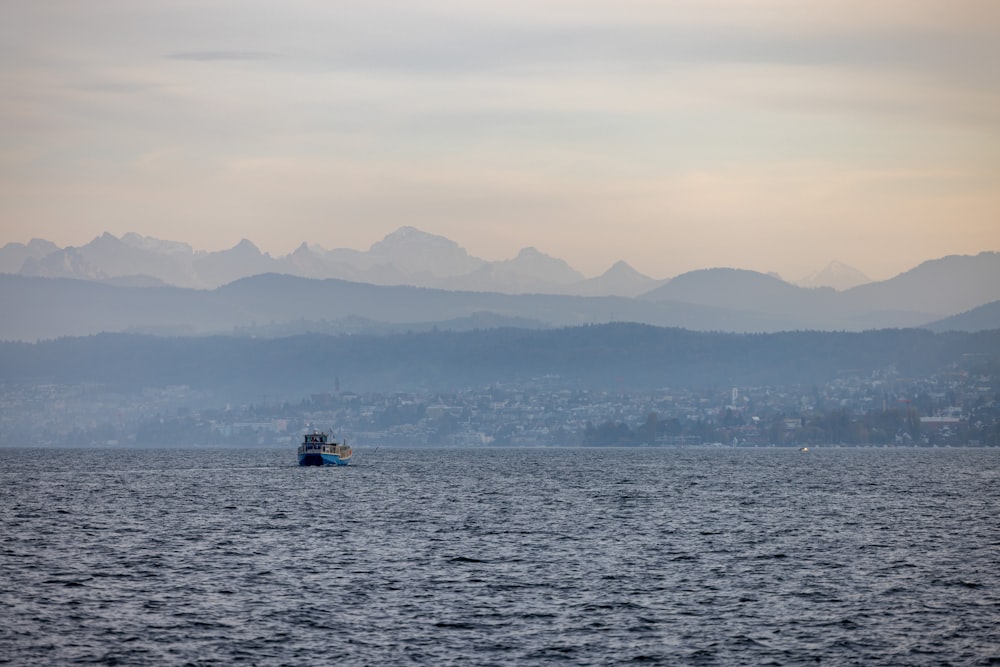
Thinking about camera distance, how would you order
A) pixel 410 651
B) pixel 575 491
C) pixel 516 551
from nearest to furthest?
pixel 410 651 → pixel 516 551 → pixel 575 491

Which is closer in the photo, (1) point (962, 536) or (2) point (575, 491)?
(1) point (962, 536)

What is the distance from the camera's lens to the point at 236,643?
58.9 meters

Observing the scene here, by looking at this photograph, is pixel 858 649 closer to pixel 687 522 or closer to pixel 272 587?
pixel 272 587

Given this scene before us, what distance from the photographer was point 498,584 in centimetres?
7644

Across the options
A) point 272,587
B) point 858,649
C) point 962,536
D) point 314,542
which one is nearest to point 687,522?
point 962,536

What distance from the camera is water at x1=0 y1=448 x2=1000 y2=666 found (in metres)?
58.4

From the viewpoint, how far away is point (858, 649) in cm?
5838

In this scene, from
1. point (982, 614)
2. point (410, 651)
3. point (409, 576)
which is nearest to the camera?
point (410, 651)

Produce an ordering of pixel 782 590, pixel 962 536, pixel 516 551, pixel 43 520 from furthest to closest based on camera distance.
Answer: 1. pixel 43 520
2. pixel 962 536
3. pixel 516 551
4. pixel 782 590

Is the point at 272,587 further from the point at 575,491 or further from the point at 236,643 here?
the point at 575,491

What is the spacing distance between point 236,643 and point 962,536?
213 ft

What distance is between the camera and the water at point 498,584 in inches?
2298

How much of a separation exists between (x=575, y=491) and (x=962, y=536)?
6854cm

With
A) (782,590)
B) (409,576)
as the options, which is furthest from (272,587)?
(782,590)
